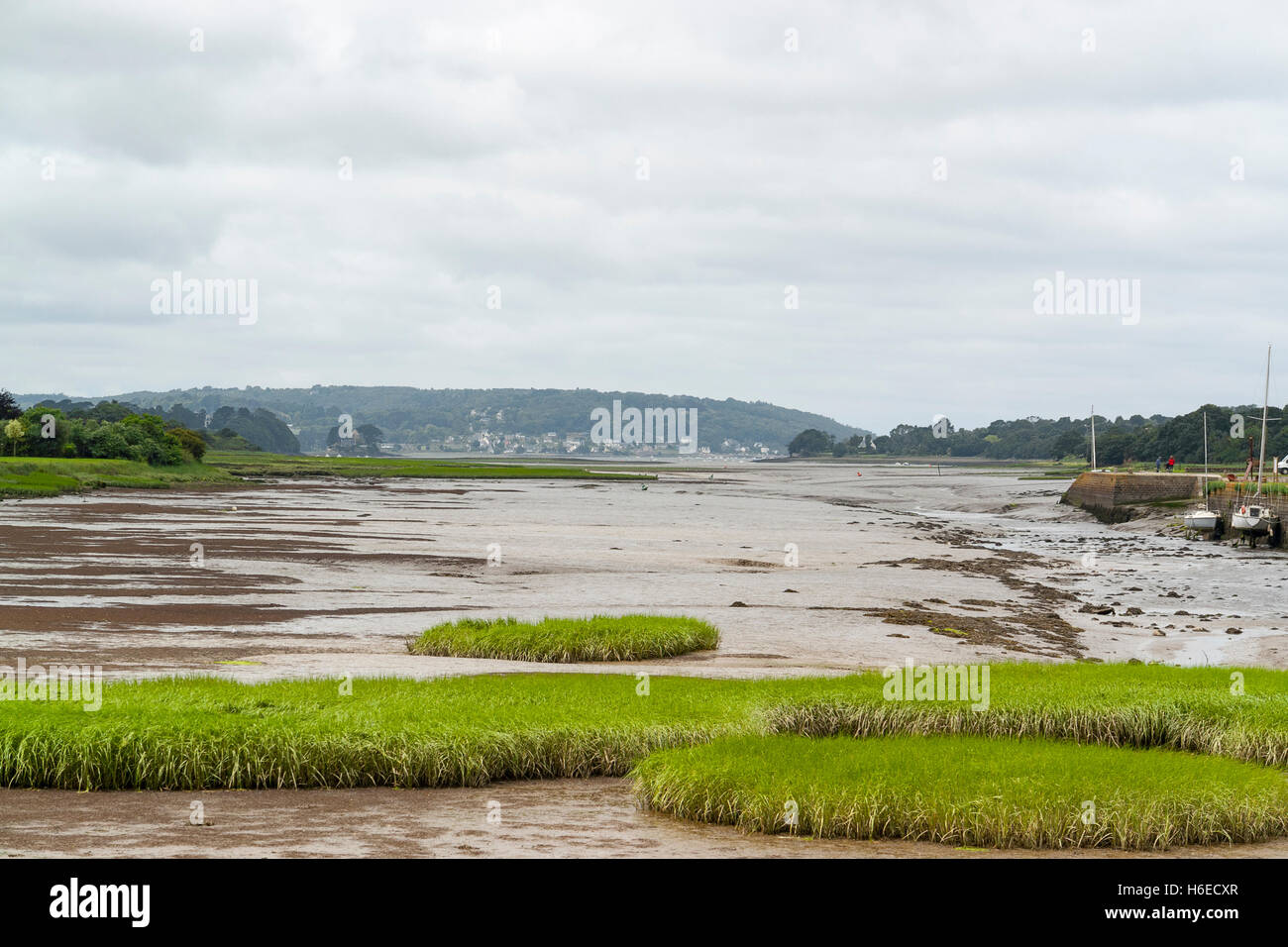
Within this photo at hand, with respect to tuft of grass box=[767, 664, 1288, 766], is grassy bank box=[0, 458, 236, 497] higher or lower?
higher

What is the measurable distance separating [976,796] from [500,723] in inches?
269

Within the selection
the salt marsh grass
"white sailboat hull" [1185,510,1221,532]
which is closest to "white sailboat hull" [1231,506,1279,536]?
"white sailboat hull" [1185,510,1221,532]

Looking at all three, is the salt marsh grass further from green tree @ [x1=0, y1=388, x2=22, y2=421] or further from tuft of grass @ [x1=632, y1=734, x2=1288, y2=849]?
green tree @ [x1=0, y1=388, x2=22, y2=421]

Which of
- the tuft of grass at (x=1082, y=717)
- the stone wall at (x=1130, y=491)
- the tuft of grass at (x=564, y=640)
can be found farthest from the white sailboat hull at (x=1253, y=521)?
the tuft of grass at (x=1082, y=717)

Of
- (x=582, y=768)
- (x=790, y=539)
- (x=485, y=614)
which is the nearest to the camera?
(x=582, y=768)

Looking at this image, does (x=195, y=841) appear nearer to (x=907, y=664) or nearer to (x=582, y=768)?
(x=582, y=768)

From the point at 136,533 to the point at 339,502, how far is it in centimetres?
4229

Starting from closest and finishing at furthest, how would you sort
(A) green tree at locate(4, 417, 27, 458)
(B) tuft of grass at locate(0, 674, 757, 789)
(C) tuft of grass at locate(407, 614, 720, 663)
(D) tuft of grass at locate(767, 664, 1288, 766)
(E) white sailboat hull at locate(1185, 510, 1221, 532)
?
(B) tuft of grass at locate(0, 674, 757, 789) → (D) tuft of grass at locate(767, 664, 1288, 766) → (C) tuft of grass at locate(407, 614, 720, 663) → (E) white sailboat hull at locate(1185, 510, 1221, 532) → (A) green tree at locate(4, 417, 27, 458)

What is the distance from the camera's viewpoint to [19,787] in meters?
14.9

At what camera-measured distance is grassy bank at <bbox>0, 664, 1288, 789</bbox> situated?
15.3m

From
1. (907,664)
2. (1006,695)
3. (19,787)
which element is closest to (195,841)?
(19,787)

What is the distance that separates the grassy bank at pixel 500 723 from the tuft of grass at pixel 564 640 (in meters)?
6.38

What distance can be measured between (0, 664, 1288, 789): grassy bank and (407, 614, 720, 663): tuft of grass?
20.9ft

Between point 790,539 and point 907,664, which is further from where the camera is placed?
point 790,539
